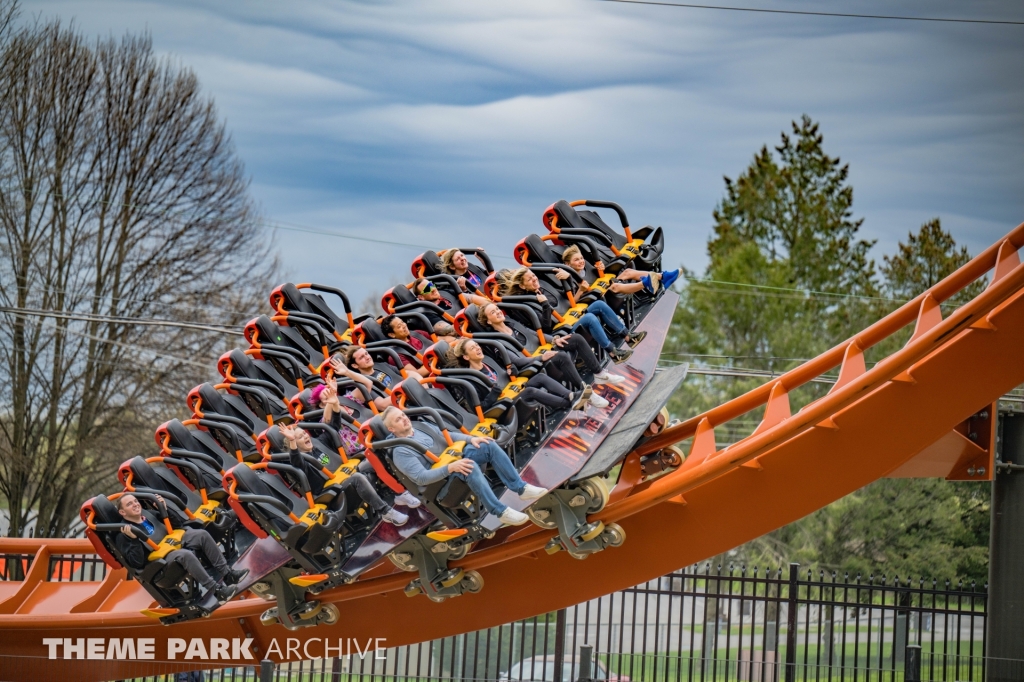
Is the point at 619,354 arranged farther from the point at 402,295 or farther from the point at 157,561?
the point at 157,561

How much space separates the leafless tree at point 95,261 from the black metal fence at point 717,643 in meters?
2.95

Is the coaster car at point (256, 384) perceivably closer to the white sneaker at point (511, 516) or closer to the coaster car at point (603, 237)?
the white sneaker at point (511, 516)

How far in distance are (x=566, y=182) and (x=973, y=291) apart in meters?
21.7

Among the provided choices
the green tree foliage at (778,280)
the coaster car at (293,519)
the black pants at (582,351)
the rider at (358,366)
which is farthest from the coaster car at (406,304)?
the green tree foliage at (778,280)

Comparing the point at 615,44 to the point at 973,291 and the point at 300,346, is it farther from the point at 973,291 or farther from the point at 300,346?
the point at 300,346

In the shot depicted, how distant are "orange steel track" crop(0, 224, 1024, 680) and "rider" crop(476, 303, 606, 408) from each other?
68 cm

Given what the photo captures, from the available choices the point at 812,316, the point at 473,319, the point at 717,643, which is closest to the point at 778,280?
the point at 812,316

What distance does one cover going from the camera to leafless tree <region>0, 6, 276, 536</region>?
17.4 meters

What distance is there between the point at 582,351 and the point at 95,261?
13096 millimetres

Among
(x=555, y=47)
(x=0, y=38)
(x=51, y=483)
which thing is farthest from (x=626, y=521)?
(x=555, y=47)

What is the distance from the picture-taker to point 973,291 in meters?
22.1

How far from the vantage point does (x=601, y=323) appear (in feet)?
27.1

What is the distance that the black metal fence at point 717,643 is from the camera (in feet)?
24.7

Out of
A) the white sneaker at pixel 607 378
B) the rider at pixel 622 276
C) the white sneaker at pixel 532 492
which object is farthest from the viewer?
the rider at pixel 622 276
